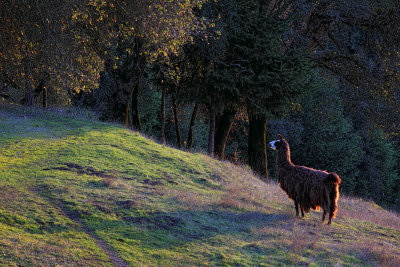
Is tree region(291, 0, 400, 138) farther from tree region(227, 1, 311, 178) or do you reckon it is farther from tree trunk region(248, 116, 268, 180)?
tree trunk region(248, 116, 268, 180)

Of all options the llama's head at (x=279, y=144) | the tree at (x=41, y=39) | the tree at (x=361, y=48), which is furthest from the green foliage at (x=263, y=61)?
the tree at (x=41, y=39)

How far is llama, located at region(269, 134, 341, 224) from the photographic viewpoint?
39.7 ft

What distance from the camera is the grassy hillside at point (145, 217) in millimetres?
8062

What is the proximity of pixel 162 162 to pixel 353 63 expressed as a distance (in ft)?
47.1

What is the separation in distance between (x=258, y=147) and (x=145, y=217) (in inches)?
614

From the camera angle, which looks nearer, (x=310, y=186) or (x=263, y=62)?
(x=310, y=186)

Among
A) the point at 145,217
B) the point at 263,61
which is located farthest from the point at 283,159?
the point at 263,61

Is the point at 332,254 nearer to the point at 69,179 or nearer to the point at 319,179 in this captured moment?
the point at 319,179

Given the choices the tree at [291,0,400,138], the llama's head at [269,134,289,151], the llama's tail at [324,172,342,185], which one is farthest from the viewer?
the tree at [291,0,400,138]

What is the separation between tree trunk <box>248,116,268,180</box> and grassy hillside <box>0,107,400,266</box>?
269 inches

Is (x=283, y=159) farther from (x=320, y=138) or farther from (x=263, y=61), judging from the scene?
(x=320, y=138)

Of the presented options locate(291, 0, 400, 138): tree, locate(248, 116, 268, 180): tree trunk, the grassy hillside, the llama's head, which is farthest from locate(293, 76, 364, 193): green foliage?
the llama's head

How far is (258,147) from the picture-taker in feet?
81.5

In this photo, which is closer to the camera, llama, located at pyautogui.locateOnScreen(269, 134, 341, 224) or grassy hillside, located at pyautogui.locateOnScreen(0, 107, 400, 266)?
grassy hillside, located at pyautogui.locateOnScreen(0, 107, 400, 266)
